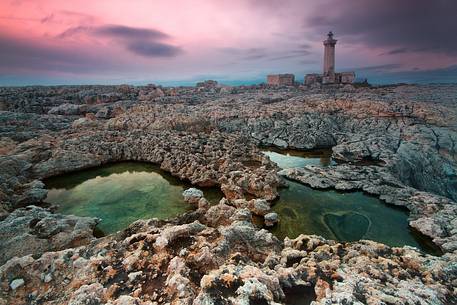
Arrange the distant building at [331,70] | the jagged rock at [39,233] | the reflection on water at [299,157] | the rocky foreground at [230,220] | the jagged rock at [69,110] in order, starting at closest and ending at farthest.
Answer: the rocky foreground at [230,220] < the jagged rock at [39,233] < the reflection on water at [299,157] < the jagged rock at [69,110] < the distant building at [331,70]

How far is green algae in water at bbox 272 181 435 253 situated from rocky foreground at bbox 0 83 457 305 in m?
1.01

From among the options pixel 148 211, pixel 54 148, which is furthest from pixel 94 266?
pixel 54 148

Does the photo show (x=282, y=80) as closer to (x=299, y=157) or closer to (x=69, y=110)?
(x=69, y=110)

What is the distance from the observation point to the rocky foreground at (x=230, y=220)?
8.58 m

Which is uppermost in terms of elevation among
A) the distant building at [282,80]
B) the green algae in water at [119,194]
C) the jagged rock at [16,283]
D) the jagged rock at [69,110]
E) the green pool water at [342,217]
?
the distant building at [282,80]

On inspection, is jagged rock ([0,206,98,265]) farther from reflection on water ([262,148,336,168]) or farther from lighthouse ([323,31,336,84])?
lighthouse ([323,31,336,84])

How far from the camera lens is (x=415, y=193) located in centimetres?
2325

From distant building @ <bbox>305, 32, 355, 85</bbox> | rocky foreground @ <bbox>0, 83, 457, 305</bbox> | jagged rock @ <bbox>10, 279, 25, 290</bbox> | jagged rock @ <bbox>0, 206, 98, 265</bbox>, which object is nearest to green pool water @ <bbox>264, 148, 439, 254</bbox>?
rocky foreground @ <bbox>0, 83, 457, 305</bbox>

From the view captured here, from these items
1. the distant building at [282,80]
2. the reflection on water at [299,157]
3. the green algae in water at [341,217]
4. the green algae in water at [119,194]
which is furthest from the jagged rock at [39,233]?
the distant building at [282,80]

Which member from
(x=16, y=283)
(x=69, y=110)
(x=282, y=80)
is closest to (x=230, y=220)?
(x=16, y=283)

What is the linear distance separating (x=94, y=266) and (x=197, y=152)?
22.5m

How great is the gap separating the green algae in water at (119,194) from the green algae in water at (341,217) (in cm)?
680

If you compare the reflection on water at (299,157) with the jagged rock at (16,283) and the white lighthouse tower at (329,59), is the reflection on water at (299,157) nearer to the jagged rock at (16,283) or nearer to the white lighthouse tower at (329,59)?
the jagged rock at (16,283)

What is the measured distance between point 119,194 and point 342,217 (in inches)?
786
